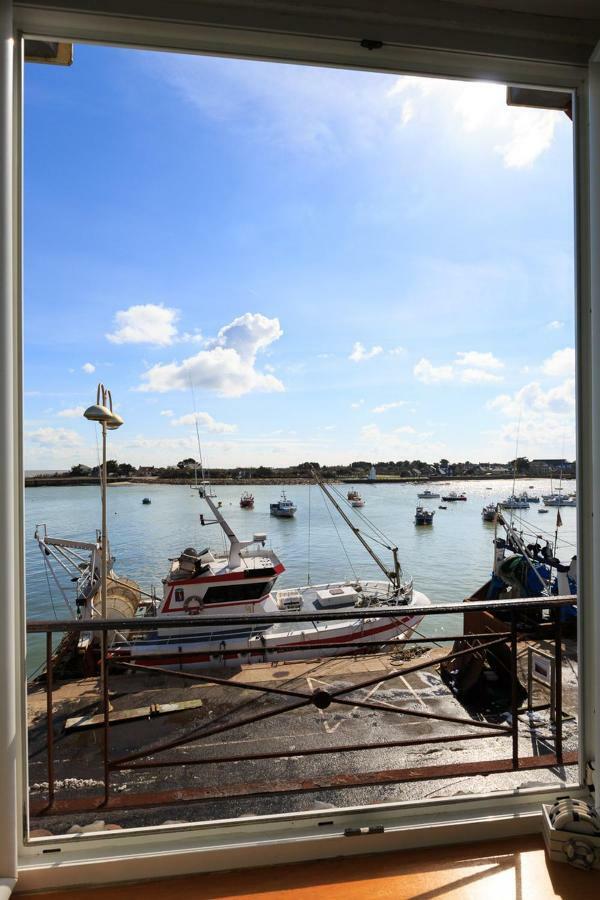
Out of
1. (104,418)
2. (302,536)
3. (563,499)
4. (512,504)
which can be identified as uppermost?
(104,418)

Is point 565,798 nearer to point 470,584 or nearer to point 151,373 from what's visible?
point 470,584

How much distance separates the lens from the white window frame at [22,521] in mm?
862

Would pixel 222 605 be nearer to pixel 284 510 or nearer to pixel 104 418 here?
pixel 104 418

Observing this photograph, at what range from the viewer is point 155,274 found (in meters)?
18.4

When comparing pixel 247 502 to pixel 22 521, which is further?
pixel 247 502

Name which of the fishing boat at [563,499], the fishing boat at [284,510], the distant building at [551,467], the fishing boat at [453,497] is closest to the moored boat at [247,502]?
the fishing boat at [284,510]

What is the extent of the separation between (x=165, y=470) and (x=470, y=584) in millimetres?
15681

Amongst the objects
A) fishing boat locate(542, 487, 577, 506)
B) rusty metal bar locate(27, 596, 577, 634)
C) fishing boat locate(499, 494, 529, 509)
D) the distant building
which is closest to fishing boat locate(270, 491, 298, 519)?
fishing boat locate(499, 494, 529, 509)

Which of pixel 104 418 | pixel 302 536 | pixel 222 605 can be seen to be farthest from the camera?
pixel 302 536

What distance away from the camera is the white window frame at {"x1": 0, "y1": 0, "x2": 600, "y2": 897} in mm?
862

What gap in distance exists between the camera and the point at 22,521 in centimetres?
92

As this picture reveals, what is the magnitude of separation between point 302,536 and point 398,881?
2354cm

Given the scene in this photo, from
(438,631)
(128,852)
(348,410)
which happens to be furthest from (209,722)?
(348,410)

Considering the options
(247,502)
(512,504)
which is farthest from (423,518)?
(512,504)
